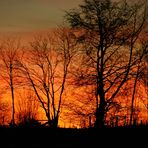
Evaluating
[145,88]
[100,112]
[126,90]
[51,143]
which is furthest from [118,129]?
[145,88]

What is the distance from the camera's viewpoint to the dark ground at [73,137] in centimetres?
1614

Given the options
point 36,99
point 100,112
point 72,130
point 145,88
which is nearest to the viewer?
point 72,130

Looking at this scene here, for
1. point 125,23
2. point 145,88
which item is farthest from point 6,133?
point 145,88

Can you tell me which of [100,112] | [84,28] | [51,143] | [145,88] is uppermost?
[84,28]

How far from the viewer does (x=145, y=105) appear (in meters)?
42.8

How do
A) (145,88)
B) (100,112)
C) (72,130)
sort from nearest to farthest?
1. (72,130)
2. (100,112)
3. (145,88)

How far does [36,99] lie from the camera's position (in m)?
43.8

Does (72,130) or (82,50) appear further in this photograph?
(82,50)

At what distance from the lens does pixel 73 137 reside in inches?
677

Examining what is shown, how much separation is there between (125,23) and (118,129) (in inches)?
621

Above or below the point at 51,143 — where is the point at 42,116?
above

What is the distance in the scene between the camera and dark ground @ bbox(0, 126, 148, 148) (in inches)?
635

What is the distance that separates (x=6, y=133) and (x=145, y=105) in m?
27.3

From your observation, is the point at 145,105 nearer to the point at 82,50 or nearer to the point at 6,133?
the point at 82,50
